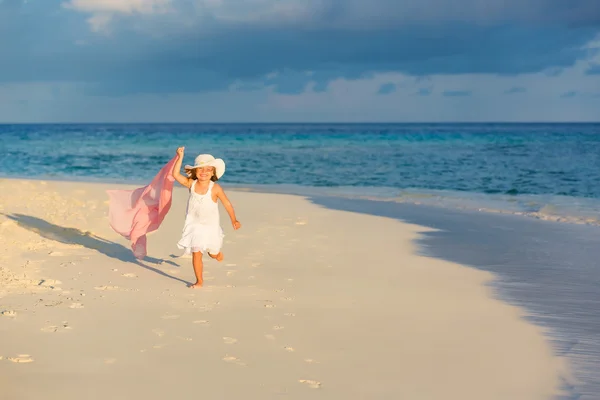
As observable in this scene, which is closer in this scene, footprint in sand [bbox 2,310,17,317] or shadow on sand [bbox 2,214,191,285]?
footprint in sand [bbox 2,310,17,317]

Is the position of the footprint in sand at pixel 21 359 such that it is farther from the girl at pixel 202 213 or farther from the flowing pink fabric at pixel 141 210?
the flowing pink fabric at pixel 141 210

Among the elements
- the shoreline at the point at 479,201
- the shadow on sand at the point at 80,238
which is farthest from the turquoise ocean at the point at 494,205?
the shadow on sand at the point at 80,238

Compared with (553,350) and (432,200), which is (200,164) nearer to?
(553,350)

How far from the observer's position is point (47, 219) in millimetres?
11562

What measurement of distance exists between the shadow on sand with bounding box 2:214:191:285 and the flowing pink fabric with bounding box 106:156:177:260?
0.39 m

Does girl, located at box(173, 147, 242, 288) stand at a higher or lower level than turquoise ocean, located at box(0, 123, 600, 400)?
higher

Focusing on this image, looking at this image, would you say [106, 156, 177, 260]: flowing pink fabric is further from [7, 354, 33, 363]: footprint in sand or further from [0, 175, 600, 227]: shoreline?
[0, 175, 600, 227]: shoreline

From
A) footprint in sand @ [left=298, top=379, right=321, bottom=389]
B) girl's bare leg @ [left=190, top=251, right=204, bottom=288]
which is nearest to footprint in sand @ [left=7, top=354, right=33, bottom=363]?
footprint in sand @ [left=298, top=379, right=321, bottom=389]

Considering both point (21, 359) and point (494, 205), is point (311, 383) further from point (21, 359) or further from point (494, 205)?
point (494, 205)

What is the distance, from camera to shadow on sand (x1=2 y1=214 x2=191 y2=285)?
29.0 ft

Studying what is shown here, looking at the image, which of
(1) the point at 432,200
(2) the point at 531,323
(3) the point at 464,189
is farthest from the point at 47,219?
(3) the point at 464,189

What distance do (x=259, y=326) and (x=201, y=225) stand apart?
1909mm

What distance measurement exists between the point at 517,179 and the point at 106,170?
1735cm

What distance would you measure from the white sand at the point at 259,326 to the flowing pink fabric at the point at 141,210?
1.26 feet
